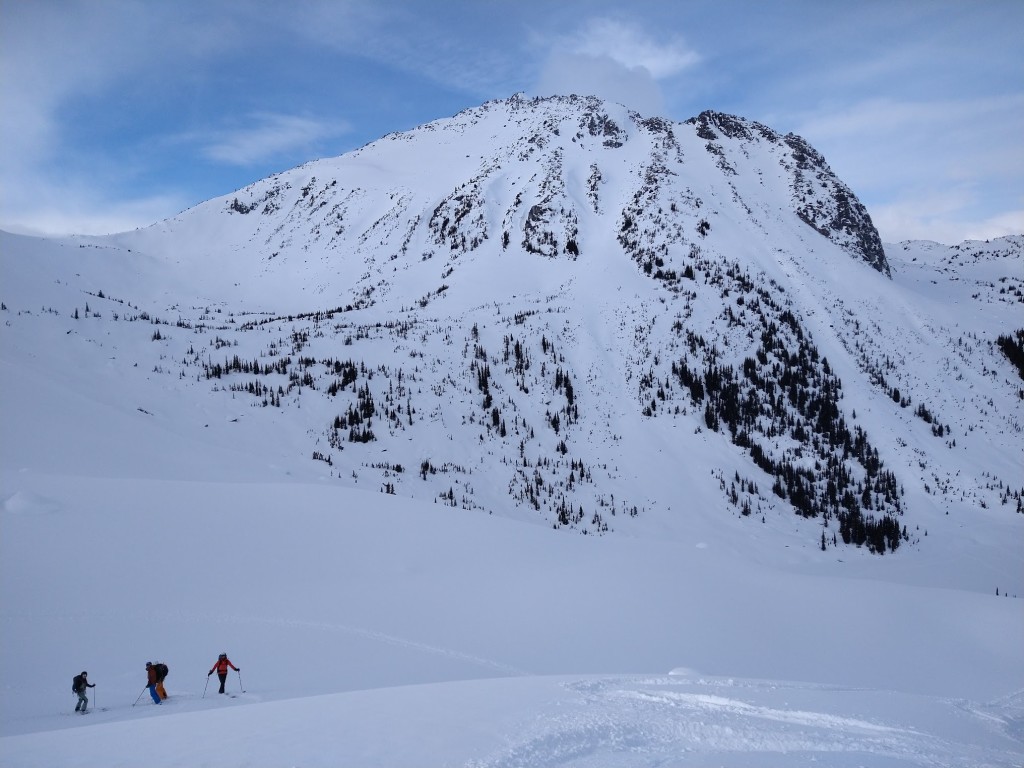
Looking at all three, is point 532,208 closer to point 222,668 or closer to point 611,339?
point 611,339

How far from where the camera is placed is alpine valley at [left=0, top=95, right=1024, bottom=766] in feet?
28.2

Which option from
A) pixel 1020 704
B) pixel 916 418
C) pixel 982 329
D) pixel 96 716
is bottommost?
pixel 1020 704

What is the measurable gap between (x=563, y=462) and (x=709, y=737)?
22583mm

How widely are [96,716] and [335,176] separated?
8075 cm

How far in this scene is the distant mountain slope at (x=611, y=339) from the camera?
26344mm

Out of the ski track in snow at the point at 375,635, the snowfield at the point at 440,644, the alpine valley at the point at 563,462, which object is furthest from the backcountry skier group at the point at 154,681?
the ski track in snow at the point at 375,635

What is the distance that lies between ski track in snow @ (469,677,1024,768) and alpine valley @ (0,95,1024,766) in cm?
5

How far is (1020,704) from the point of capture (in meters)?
9.18

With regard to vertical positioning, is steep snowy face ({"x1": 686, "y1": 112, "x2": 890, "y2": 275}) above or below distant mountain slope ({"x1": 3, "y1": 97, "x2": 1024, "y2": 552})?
above

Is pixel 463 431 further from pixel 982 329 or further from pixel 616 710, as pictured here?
pixel 982 329

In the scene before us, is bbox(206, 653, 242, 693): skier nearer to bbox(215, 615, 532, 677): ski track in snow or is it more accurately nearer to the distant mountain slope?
bbox(215, 615, 532, 677): ski track in snow

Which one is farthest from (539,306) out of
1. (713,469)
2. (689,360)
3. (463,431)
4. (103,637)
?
(103,637)

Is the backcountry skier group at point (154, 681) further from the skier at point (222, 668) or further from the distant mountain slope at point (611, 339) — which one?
the distant mountain slope at point (611, 339)

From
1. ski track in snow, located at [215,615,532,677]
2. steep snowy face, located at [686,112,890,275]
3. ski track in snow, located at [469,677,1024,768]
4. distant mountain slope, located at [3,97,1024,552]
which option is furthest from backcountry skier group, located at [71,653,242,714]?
steep snowy face, located at [686,112,890,275]
